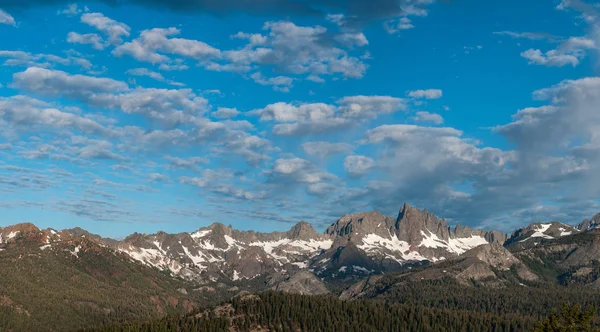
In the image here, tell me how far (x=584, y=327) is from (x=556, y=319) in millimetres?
6046

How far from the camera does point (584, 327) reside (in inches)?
5089

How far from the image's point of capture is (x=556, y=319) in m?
133
